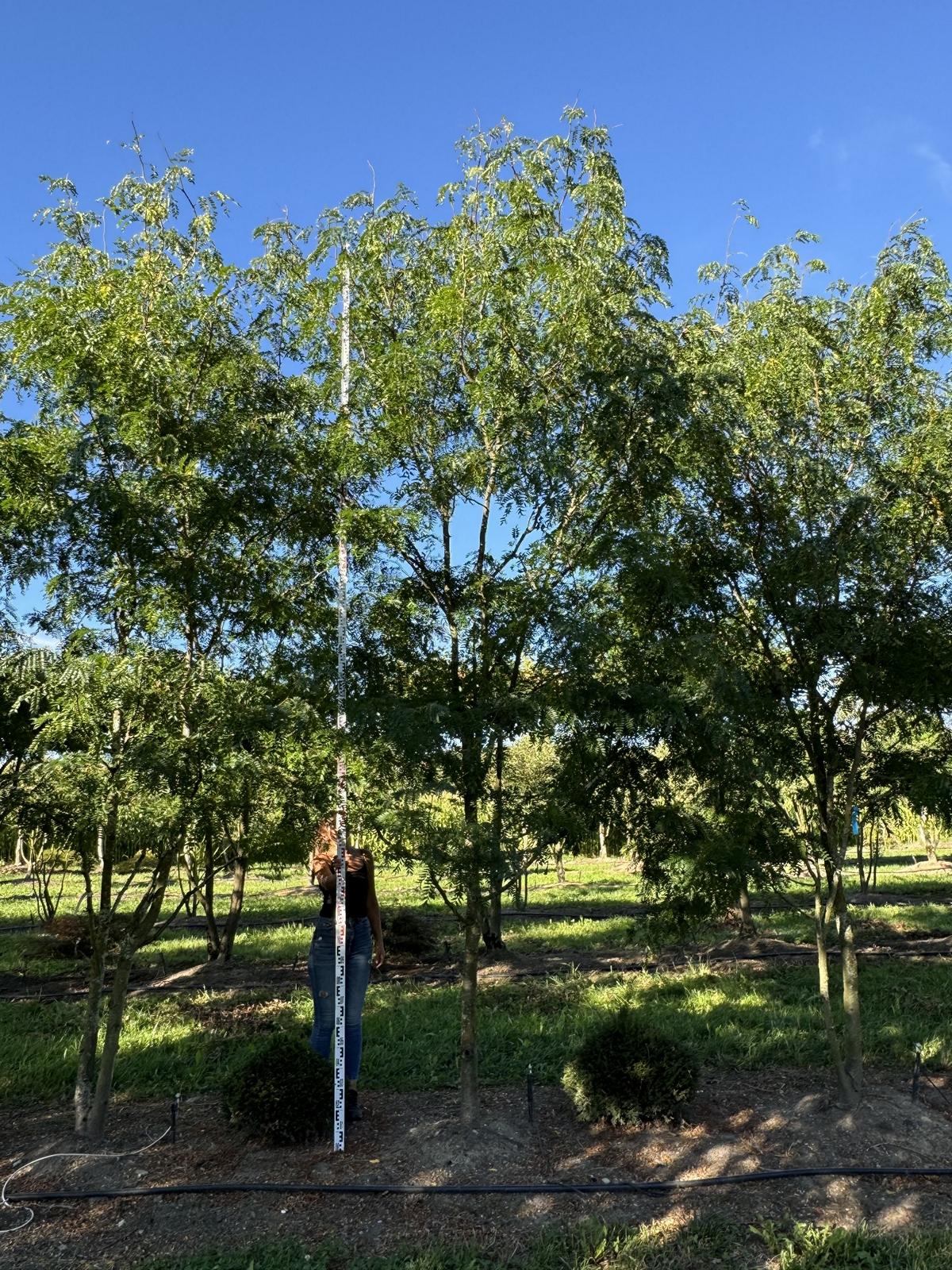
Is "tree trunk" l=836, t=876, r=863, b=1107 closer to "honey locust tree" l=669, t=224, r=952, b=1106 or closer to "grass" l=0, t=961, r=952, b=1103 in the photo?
"honey locust tree" l=669, t=224, r=952, b=1106

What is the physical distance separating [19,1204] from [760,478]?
246 inches

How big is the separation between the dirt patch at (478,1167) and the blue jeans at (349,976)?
50 centimetres

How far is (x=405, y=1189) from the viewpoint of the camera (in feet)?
15.4

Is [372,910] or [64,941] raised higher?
[372,910]

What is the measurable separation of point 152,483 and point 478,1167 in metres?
4.31

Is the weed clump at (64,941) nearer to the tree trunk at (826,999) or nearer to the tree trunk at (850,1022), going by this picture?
the tree trunk at (826,999)

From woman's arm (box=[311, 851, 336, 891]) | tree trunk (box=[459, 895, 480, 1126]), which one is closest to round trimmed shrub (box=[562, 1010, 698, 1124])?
tree trunk (box=[459, 895, 480, 1126])

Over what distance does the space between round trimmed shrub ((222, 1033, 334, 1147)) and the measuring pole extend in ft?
0.57

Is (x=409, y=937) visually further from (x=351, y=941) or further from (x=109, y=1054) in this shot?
(x=109, y=1054)

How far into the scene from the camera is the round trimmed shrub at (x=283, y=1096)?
210 inches

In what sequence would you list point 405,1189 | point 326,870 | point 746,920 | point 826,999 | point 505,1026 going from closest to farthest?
point 405,1189, point 326,870, point 826,999, point 505,1026, point 746,920

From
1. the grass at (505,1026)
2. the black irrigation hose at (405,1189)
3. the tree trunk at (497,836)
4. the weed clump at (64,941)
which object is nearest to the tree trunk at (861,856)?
the grass at (505,1026)

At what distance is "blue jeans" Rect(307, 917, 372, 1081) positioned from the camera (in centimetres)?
569

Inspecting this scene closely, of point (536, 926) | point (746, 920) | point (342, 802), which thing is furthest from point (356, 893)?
point (536, 926)
